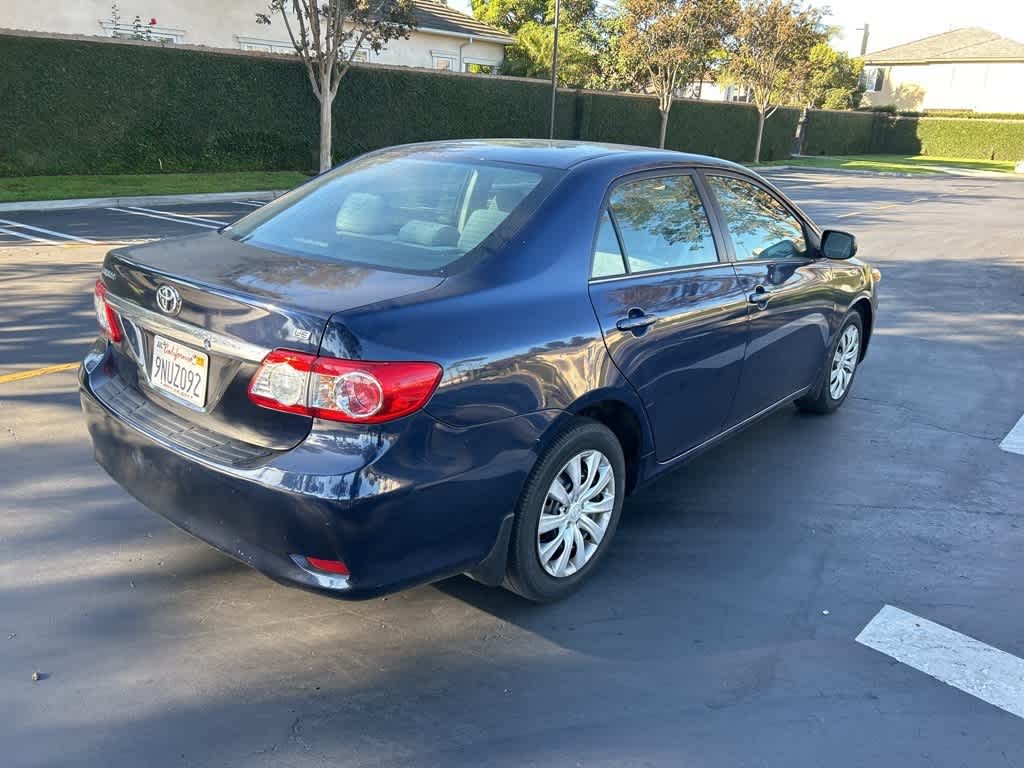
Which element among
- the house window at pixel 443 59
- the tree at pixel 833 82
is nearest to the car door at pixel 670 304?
the house window at pixel 443 59

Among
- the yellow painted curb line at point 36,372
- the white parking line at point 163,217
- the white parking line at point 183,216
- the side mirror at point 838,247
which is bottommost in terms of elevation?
the yellow painted curb line at point 36,372

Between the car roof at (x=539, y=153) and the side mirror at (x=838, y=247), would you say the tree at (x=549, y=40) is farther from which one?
the car roof at (x=539, y=153)

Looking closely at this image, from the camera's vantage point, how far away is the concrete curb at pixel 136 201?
13188 millimetres

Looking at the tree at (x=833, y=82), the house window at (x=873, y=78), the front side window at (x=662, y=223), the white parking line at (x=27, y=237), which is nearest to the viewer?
the front side window at (x=662, y=223)

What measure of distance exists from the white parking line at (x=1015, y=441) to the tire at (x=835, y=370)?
0.99 metres

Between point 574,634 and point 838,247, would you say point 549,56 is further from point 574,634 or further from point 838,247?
point 574,634

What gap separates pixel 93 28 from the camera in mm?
20500

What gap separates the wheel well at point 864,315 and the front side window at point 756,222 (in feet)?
3.30

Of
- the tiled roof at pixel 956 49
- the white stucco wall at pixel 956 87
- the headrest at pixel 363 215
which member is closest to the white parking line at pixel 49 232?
the headrest at pixel 363 215

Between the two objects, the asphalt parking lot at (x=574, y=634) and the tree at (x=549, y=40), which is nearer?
the asphalt parking lot at (x=574, y=634)

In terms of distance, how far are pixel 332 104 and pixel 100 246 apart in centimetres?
1194

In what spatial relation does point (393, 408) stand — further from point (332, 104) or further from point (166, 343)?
point (332, 104)

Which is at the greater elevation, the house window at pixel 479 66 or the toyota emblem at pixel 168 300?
the house window at pixel 479 66

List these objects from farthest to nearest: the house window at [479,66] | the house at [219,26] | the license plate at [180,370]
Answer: the house window at [479,66], the house at [219,26], the license plate at [180,370]
